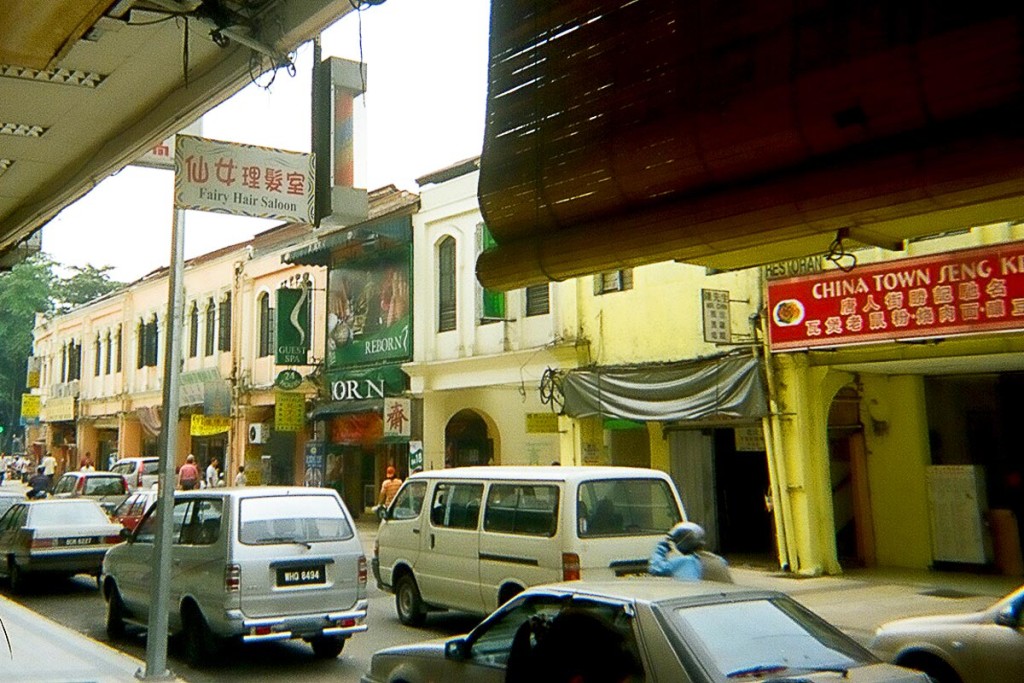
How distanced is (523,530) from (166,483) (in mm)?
3773

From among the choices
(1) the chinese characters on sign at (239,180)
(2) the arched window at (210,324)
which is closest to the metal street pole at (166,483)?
(1) the chinese characters on sign at (239,180)

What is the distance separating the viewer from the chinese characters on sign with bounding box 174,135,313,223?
7148mm

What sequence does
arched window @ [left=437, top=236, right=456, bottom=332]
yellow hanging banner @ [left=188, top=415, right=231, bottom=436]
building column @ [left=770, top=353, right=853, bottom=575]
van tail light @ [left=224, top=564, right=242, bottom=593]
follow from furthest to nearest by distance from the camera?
yellow hanging banner @ [left=188, top=415, right=231, bottom=436], arched window @ [left=437, top=236, right=456, bottom=332], building column @ [left=770, top=353, right=853, bottom=575], van tail light @ [left=224, top=564, right=242, bottom=593]

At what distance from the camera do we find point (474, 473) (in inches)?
460

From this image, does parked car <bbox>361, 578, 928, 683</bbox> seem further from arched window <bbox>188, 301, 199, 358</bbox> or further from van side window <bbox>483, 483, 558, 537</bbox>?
arched window <bbox>188, 301, 199, 358</bbox>

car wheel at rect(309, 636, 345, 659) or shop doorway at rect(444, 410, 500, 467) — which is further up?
shop doorway at rect(444, 410, 500, 467)

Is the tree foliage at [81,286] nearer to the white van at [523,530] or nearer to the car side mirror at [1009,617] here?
the white van at [523,530]

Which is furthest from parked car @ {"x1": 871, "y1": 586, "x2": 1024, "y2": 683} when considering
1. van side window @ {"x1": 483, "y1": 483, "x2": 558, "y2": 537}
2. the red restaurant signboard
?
the red restaurant signboard

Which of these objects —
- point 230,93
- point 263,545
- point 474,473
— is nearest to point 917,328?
point 474,473

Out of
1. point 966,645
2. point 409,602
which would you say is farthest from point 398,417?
point 966,645

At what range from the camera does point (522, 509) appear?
10.6 m

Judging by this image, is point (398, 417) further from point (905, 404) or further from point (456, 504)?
point (456, 504)

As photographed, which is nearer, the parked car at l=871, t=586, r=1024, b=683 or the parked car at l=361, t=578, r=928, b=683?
the parked car at l=361, t=578, r=928, b=683

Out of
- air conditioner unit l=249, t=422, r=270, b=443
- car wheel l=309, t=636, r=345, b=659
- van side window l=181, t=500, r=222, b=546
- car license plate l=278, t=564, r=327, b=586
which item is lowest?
car wheel l=309, t=636, r=345, b=659
